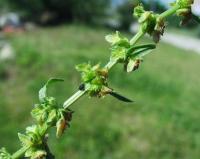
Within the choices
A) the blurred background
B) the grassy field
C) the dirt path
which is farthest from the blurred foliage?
the dirt path

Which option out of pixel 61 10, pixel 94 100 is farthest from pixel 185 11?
pixel 61 10

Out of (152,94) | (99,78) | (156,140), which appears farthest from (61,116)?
(152,94)

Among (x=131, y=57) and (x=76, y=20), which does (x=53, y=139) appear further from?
(x=76, y=20)

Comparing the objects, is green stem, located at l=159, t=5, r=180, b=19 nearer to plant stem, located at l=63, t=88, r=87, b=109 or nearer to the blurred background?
plant stem, located at l=63, t=88, r=87, b=109

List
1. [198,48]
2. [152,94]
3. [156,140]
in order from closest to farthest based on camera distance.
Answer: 1. [156,140]
2. [152,94]
3. [198,48]

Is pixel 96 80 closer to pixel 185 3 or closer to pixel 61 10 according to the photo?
pixel 185 3

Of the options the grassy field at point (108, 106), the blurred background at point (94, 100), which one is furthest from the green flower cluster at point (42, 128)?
the grassy field at point (108, 106)
